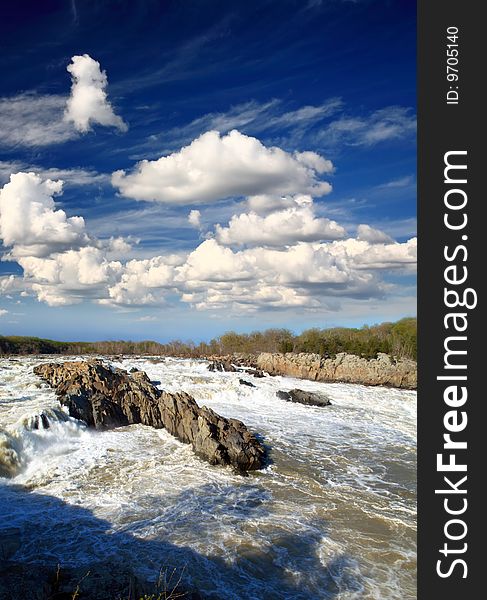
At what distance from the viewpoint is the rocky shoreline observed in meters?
52.0

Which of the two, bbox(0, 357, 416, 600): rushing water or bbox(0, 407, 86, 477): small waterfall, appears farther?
bbox(0, 407, 86, 477): small waterfall

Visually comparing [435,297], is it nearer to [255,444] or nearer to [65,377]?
[255,444]

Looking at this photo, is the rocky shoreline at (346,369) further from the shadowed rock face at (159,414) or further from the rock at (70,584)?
the rock at (70,584)

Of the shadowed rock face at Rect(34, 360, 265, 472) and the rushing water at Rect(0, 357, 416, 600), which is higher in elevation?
the shadowed rock face at Rect(34, 360, 265, 472)

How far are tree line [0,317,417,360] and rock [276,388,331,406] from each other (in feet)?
76.5

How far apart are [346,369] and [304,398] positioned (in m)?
18.8

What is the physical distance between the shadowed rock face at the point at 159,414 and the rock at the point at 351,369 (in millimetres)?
27343

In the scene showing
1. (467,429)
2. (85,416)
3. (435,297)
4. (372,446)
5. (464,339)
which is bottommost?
(372,446)

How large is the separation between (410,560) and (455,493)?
31.8 ft

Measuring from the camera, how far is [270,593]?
411 inches

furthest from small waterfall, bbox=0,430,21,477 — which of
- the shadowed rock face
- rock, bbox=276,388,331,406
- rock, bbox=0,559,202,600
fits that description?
rock, bbox=276,388,331,406

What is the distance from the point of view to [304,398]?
3719cm

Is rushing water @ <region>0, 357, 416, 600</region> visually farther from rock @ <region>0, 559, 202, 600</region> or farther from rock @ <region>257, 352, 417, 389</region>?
rock @ <region>257, 352, 417, 389</region>

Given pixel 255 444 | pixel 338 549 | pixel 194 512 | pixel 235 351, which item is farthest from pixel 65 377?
pixel 235 351
